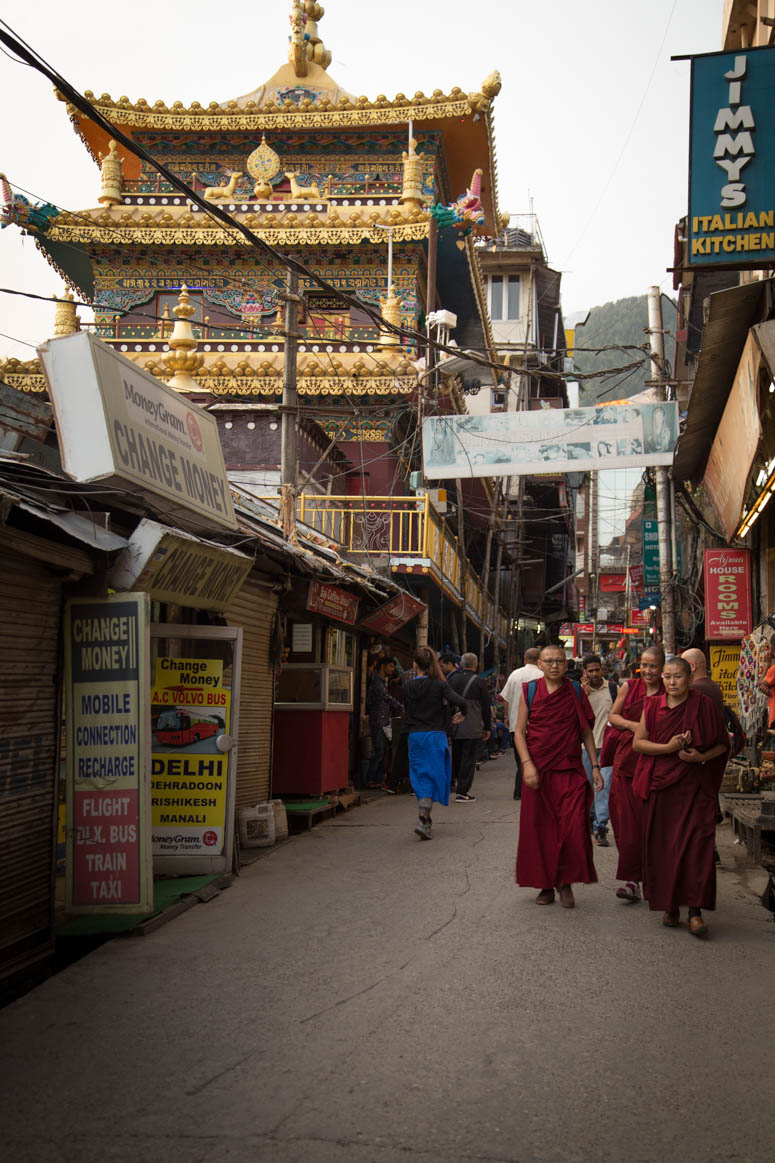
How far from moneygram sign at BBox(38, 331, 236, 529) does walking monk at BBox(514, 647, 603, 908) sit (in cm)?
295

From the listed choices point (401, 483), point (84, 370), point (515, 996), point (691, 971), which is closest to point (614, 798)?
Answer: point (691, 971)

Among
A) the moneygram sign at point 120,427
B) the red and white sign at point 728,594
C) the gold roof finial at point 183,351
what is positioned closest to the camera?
the moneygram sign at point 120,427

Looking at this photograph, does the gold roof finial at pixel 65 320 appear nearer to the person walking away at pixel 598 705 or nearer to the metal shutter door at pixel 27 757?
the person walking away at pixel 598 705

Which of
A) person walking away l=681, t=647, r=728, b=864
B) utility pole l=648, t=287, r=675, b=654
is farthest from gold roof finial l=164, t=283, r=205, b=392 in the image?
utility pole l=648, t=287, r=675, b=654

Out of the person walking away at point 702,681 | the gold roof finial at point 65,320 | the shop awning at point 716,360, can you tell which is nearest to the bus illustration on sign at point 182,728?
the person walking away at point 702,681

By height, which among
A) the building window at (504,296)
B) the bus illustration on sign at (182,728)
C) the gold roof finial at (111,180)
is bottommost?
the bus illustration on sign at (182,728)

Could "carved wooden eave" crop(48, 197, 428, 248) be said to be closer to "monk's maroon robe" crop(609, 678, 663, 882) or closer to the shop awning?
the shop awning

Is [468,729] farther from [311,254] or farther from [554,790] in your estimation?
[311,254]

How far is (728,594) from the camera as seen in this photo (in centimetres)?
1600

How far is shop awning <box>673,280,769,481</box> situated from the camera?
9781 mm

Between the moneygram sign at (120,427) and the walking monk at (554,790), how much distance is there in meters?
2.95

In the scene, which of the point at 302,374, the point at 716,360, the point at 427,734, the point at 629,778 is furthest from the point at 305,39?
the point at 629,778

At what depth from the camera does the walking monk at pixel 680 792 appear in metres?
6.69

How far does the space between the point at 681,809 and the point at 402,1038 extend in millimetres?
2912
